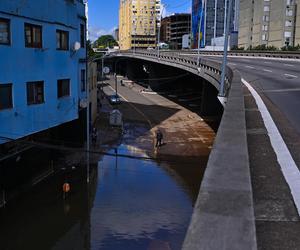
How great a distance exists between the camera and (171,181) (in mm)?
30250

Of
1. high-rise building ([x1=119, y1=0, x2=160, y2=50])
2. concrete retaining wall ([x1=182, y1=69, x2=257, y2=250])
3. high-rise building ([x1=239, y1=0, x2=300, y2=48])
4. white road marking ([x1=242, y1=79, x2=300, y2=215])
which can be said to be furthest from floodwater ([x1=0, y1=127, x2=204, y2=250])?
high-rise building ([x1=119, y1=0, x2=160, y2=50])

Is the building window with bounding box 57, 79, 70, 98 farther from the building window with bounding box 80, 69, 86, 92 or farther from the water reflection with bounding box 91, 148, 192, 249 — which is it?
the water reflection with bounding box 91, 148, 192, 249

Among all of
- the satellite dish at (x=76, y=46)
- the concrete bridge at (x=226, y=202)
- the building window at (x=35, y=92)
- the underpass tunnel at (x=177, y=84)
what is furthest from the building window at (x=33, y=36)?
the underpass tunnel at (x=177, y=84)

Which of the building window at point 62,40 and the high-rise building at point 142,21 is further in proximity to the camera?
the high-rise building at point 142,21

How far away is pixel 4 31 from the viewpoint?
21.3 m

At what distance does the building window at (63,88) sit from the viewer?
2786 centimetres

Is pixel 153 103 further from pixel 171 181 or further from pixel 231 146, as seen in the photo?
pixel 231 146

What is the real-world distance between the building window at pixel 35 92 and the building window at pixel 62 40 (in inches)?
136

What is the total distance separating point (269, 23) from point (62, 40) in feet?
320

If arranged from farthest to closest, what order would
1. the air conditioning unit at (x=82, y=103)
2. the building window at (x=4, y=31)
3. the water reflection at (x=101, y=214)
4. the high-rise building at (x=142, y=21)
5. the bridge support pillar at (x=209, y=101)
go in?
the high-rise building at (x=142, y=21) < the bridge support pillar at (x=209, y=101) < the air conditioning unit at (x=82, y=103) < the building window at (x=4, y=31) < the water reflection at (x=101, y=214)

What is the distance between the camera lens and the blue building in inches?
848

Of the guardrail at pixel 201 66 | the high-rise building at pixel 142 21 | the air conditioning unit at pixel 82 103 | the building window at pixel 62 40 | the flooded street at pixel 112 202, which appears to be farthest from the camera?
the high-rise building at pixel 142 21

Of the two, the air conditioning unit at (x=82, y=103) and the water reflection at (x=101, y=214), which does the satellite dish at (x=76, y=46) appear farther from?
the water reflection at (x=101, y=214)

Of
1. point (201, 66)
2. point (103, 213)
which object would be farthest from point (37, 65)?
point (201, 66)
